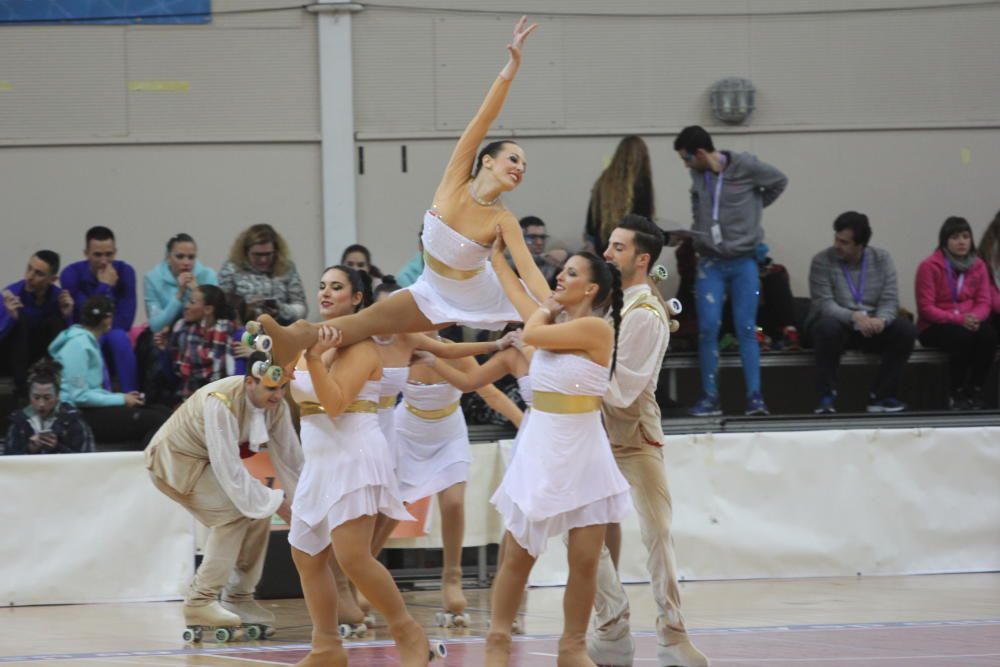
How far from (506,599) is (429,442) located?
2337 millimetres

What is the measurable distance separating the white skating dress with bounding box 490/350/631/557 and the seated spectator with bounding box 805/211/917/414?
5.24m

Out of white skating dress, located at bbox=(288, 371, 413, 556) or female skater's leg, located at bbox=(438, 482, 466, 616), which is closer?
white skating dress, located at bbox=(288, 371, 413, 556)

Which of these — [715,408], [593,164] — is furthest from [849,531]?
[593,164]

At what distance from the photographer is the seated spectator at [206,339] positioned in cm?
917

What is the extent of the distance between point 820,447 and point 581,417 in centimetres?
432

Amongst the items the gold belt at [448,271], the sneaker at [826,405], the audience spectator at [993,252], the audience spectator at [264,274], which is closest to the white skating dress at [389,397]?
the gold belt at [448,271]

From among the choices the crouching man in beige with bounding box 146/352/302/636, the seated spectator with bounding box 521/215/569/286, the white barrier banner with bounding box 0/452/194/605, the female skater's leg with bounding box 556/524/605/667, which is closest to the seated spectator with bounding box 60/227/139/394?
the white barrier banner with bounding box 0/452/194/605

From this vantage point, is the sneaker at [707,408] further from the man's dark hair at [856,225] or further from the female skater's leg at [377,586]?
the female skater's leg at [377,586]

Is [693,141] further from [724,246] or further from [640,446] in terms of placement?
[640,446]

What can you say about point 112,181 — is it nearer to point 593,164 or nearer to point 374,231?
point 374,231

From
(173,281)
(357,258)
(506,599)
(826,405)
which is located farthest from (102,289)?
(506,599)

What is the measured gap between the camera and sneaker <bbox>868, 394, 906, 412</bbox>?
1034 cm

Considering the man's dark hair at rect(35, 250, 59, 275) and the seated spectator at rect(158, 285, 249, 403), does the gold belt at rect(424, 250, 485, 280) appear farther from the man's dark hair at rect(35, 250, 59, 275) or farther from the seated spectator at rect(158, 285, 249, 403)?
the man's dark hair at rect(35, 250, 59, 275)

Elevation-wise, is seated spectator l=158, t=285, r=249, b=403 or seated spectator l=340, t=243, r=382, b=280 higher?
seated spectator l=340, t=243, r=382, b=280
